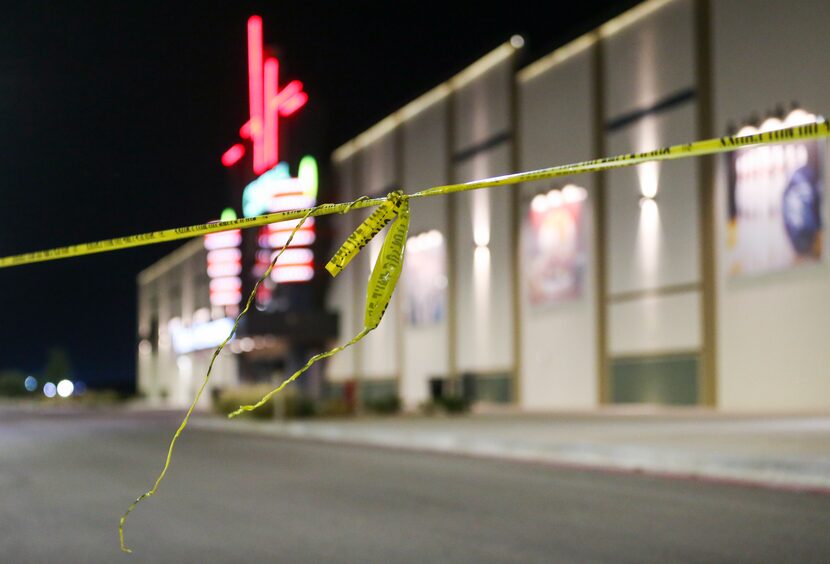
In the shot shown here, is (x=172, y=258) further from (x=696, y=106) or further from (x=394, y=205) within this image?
(x=394, y=205)

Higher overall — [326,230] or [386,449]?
[326,230]

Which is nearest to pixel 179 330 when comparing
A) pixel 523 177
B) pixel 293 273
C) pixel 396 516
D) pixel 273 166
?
pixel 293 273

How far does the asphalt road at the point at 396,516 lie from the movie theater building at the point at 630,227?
1530 centimetres

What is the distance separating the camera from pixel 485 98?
40344mm

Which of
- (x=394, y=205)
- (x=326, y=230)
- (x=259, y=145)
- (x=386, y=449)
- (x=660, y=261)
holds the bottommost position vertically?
(x=386, y=449)

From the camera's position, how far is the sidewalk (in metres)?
11.6

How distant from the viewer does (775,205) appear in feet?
85.5

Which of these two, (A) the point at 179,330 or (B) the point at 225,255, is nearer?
(B) the point at 225,255

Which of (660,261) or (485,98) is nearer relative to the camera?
(660,261)

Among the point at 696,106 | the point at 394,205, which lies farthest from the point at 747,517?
the point at 696,106

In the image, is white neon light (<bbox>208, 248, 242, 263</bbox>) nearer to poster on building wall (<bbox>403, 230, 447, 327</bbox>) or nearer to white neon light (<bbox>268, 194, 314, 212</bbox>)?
white neon light (<bbox>268, 194, 314, 212</bbox>)

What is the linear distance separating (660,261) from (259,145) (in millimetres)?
22492

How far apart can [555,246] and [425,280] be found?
10206 millimetres

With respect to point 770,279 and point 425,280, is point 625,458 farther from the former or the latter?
point 425,280
